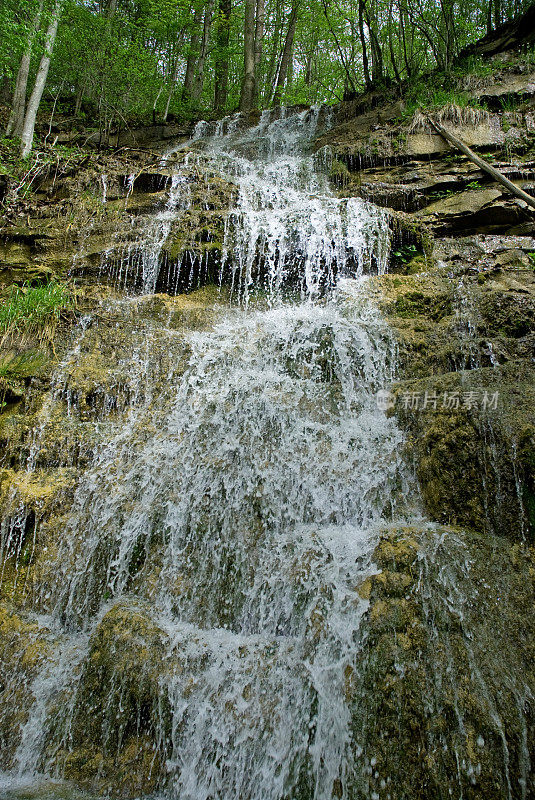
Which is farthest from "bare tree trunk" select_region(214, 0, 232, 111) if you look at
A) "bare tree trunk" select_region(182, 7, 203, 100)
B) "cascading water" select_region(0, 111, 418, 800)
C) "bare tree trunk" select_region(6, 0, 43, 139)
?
"cascading water" select_region(0, 111, 418, 800)

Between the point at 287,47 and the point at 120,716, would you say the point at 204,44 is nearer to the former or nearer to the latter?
the point at 287,47

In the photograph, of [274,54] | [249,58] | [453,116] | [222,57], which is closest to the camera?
[453,116]

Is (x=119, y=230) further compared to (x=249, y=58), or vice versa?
(x=249, y=58)

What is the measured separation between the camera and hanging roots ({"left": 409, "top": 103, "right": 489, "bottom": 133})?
9078 millimetres

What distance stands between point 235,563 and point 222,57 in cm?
1818

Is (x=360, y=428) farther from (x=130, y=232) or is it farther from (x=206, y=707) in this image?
(x=130, y=232)

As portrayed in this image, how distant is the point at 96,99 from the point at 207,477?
13.8 metres

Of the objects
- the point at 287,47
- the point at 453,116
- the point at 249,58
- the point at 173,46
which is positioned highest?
the point at 287,47

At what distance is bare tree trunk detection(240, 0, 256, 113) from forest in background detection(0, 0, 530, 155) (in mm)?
31

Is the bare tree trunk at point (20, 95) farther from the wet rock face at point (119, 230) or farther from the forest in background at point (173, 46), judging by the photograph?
the wet rock face at point (119, 230)

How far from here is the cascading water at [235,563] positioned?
311cm

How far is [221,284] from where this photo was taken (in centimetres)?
757

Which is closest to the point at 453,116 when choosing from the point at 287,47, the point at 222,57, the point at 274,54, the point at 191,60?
the point at 287,47

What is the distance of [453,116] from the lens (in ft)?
30.2
